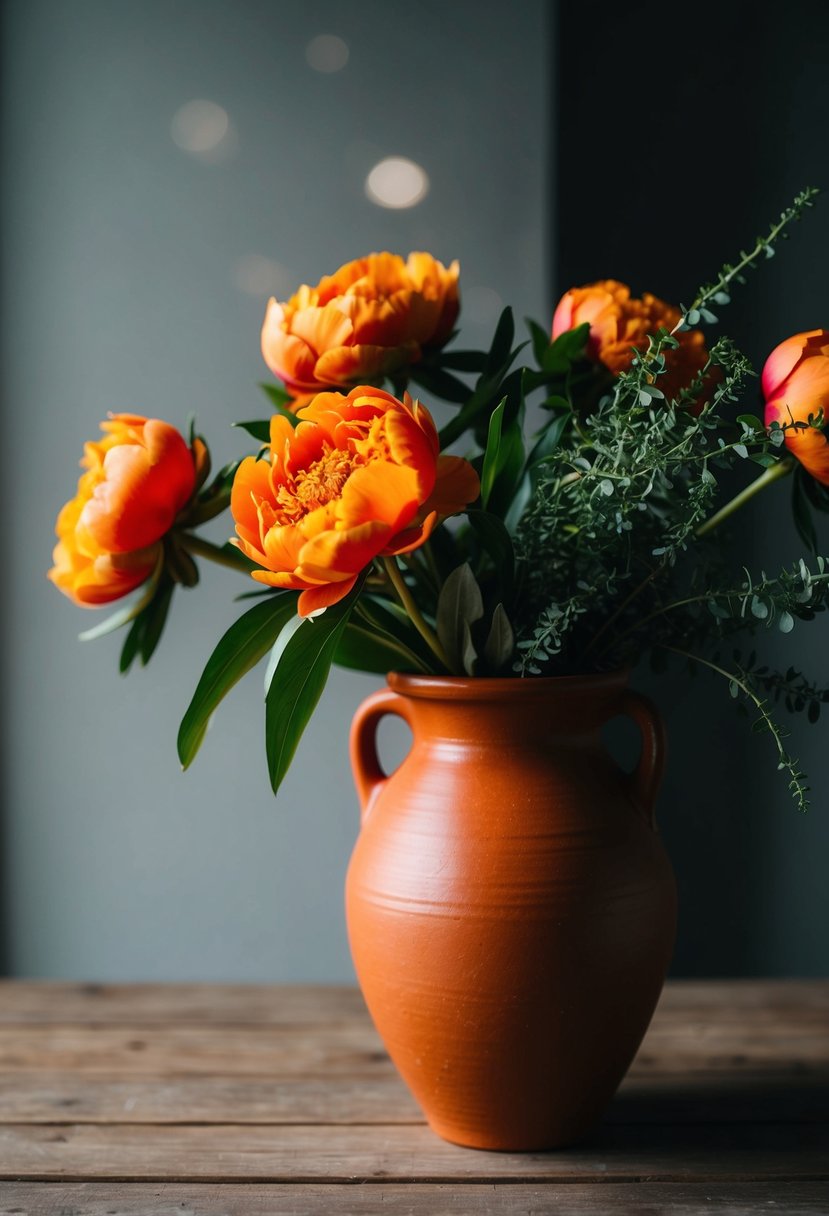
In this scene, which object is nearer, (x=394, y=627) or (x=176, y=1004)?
(x=394, y=627)

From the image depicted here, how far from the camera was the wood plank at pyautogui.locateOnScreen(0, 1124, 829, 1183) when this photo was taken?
70 centimetres

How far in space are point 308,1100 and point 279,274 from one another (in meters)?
0.90

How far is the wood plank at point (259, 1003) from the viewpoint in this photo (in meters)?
1.00

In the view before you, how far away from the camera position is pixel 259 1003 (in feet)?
3.45

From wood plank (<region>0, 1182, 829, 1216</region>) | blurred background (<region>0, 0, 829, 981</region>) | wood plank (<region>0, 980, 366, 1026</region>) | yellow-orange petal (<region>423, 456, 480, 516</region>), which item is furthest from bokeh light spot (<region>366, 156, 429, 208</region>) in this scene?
wood plank (<region>0, 1182, 829, 1216</region>)

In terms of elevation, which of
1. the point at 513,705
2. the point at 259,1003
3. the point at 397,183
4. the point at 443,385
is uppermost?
the point at 397,183

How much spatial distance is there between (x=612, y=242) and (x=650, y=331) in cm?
60

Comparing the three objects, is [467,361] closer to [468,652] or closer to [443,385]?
[443,385]

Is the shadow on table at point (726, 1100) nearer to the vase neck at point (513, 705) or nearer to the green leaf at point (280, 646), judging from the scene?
the vase neck at point (513, 705)

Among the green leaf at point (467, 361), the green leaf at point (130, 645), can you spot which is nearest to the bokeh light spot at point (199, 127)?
the green leaf at point (467, 361)

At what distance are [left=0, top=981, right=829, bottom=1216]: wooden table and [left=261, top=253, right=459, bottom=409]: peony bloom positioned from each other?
1.76 ft

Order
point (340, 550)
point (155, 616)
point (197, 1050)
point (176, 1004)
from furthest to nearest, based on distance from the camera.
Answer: point (176, 1004), point (197, 1050), point (155, 616), point (340, 550)

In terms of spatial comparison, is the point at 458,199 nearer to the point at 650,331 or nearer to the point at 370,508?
the point at 650,331

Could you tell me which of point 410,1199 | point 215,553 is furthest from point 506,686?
point 410,1199
